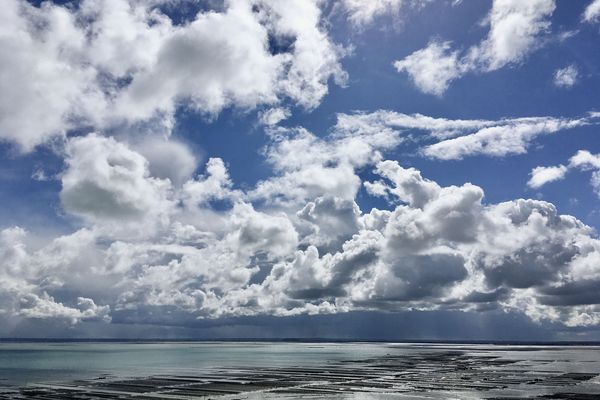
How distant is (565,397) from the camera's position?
212 feet

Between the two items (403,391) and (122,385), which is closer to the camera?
(403,391)

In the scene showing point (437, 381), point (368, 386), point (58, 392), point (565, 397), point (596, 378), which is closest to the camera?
point (565, 397)

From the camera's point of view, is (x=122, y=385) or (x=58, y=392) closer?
(x=58, y=392)

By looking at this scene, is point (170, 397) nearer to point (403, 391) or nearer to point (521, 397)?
point (403, 391)

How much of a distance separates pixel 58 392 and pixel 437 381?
5943 centimetres

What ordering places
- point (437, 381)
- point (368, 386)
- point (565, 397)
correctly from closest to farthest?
point (565, 397) < point (368, 386) < point (437, 381)

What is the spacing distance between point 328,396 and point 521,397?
964 inches

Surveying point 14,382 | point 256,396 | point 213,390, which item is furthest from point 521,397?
point 14,382

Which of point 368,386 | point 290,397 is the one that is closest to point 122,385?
point 290,397

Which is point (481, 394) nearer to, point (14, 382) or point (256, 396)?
point (256, 396)

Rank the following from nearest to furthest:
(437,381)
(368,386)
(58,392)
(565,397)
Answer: (565,397) → (58,392) → (368,386) → (437,381)

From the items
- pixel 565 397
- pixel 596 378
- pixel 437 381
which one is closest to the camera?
pixel 565 397

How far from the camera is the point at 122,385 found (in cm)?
8106

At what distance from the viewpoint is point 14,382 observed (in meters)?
88.3
